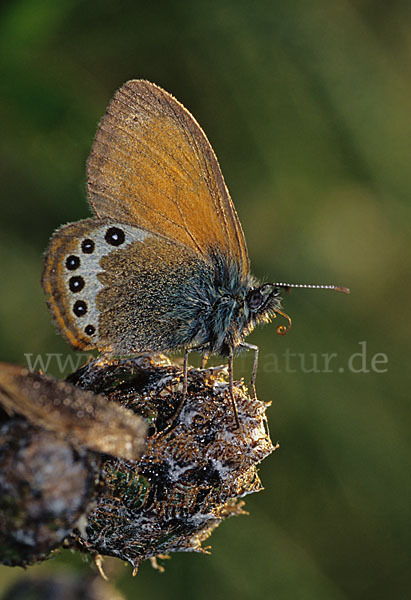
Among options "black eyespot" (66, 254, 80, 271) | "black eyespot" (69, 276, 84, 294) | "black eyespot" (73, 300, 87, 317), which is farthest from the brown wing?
"black eyespot" (73, 300, 87, 317)

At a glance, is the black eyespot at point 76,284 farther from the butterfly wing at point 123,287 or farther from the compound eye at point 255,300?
the compound eye at point 255,300

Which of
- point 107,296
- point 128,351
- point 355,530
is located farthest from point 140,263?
point 355,530

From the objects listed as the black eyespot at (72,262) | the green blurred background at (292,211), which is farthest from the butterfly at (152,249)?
the green blurred background at (292,211)

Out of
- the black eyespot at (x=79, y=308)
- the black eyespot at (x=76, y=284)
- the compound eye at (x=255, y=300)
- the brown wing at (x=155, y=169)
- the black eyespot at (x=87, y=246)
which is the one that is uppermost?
the brown wing at (x=155, y=169)

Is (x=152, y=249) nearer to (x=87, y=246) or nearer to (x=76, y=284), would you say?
(x=87, y=246)

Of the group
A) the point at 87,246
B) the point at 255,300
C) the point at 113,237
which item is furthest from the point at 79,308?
the point at 255,300

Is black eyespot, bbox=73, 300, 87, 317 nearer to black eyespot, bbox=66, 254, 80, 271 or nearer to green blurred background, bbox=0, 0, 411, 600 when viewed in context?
black eyespot, bbox=66, 254, 80, 271
